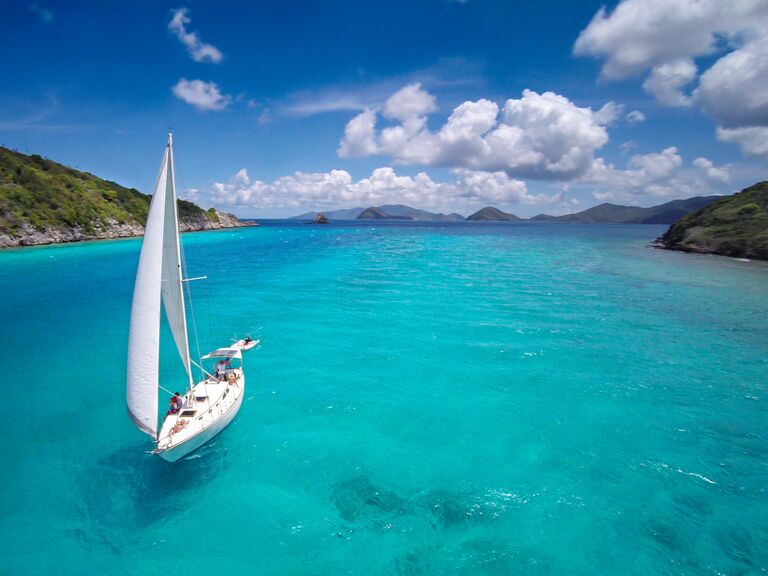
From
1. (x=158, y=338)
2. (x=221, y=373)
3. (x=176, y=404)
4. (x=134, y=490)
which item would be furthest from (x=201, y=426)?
(x=221, y=373)

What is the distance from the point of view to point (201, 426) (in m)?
18.8

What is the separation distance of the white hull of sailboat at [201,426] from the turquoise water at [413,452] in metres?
1.66

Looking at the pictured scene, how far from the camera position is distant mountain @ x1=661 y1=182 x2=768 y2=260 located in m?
92.9

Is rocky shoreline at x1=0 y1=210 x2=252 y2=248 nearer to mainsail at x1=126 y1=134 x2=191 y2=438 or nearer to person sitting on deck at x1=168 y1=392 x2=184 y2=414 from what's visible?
person sitting on deck at x1=168 y1=392 x2=184 y2=414

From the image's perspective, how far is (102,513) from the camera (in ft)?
54.3

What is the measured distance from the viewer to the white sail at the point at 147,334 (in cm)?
1694

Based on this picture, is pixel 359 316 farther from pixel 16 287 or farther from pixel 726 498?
pixel 16 287

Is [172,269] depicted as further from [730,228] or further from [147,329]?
[730,228]

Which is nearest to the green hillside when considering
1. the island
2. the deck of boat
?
the island

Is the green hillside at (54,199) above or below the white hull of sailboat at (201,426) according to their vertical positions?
above

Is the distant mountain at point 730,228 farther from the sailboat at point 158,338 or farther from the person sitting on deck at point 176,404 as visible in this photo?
Result: the person sitting on deck at point 176,404

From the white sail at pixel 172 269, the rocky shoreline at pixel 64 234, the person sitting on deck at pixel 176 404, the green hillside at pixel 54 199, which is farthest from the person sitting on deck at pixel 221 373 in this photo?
the green hillside at pixel 54 199

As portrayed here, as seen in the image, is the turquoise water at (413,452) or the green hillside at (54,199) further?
the green hillside at (54,199)

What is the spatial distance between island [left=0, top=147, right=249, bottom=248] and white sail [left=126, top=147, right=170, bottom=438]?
432ft
